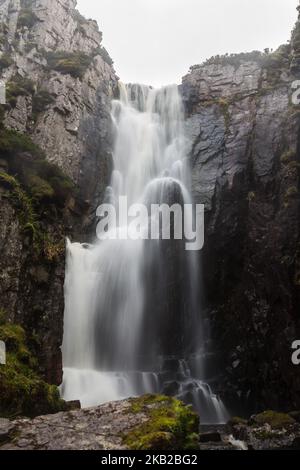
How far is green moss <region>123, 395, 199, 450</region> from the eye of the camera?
19.6ft

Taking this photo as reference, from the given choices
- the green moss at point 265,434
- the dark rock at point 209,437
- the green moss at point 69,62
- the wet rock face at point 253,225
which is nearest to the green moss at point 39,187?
the wet rock face at point 253,225

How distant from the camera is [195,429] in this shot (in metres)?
6.77

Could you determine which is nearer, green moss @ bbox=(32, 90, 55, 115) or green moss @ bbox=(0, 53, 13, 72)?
green moss @ bbox=(32, 90, 55, 115)

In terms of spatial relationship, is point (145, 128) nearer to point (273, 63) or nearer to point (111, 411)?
point (273, 63)

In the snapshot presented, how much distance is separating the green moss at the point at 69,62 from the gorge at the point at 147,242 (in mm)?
140

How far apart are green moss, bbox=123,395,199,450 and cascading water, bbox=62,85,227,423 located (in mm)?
4924

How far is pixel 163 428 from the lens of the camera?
6352mm

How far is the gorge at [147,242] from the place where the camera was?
41.2 ft

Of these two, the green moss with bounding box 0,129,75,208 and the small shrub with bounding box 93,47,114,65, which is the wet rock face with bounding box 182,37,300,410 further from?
the small shrub with bounding box 93,47,114,65

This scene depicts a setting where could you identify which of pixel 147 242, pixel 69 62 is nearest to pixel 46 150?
pixel 147 242

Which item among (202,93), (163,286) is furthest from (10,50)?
(163,286)

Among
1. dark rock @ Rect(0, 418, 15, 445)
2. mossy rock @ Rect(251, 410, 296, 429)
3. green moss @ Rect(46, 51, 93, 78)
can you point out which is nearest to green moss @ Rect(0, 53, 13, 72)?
green moss @ Rect(46, 51, 93, 78)
